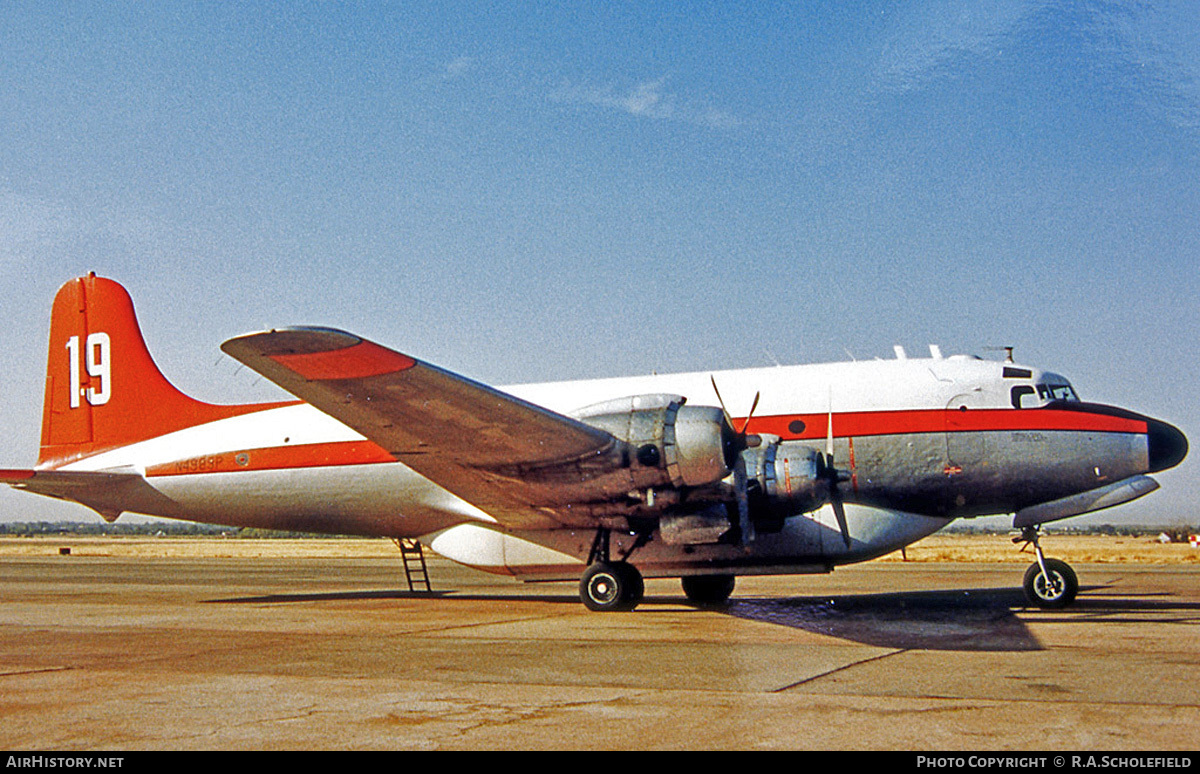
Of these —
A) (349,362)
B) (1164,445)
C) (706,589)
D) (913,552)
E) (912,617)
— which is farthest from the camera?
(913,552)

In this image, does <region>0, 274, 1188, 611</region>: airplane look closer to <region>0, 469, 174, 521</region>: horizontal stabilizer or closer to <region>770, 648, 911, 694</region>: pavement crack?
<region>0, 469, 174, 521</region>: horizontal stabilizer

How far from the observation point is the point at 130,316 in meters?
19.3

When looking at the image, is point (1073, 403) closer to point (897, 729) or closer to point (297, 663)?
point (897, 729)

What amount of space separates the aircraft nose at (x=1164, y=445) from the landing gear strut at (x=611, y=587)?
794 cm

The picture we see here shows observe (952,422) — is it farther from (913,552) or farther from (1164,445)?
(913,552)

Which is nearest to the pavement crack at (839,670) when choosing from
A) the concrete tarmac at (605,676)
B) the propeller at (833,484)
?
the concrete tarmac at (605,676)

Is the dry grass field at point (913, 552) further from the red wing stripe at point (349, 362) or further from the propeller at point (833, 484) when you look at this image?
the red wing stripe at point (349, 362)

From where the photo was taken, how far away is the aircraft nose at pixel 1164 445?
13.7m

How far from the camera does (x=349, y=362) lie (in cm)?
1052

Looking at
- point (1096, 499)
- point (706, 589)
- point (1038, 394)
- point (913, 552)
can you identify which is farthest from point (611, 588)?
point (913, 552)

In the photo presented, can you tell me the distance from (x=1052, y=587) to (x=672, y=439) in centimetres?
640

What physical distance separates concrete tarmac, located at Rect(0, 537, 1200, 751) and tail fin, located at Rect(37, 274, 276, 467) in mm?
4078

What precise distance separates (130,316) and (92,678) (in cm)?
1364
